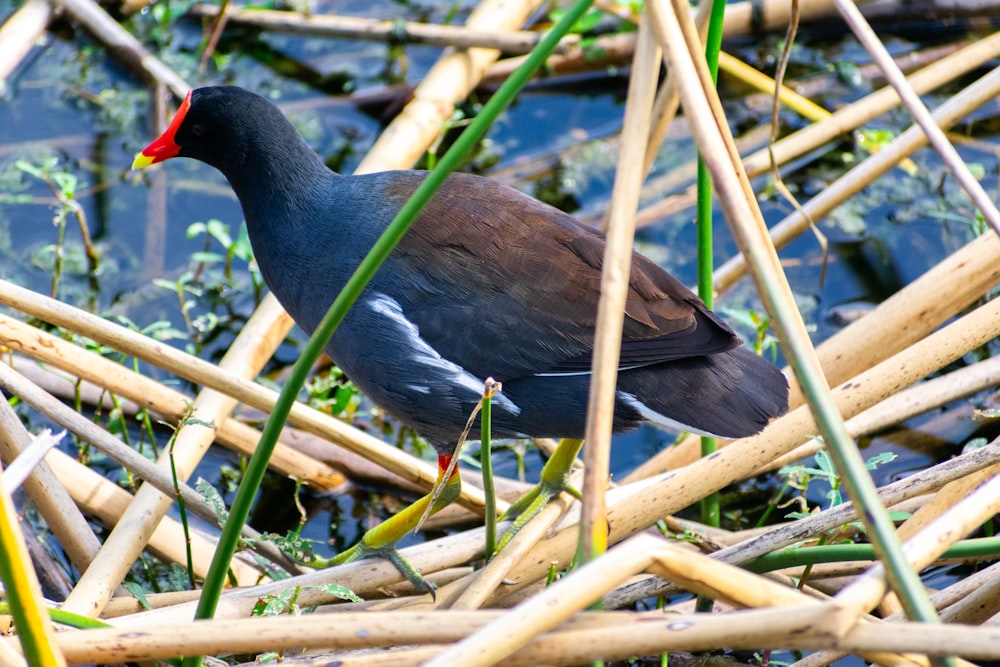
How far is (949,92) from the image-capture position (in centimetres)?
423

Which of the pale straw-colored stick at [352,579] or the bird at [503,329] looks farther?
the bird at [503,329]

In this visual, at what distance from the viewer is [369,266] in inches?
50.8

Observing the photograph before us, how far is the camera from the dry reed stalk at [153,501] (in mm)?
2119

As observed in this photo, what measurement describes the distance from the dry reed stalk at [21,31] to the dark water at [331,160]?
0.36 m

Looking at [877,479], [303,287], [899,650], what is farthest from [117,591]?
[877,479]

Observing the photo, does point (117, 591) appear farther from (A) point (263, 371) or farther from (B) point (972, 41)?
(B) point (972, 41)

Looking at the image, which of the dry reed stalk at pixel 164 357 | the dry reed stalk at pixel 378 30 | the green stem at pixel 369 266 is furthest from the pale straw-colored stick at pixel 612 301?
the dry reed stalk at pixel 378 30

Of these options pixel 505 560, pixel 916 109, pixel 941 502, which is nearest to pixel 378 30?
pixel 505 560

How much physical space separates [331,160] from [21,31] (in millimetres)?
1143

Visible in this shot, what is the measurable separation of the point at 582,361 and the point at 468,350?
0.78ft

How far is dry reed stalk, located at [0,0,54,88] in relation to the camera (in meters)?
3.64

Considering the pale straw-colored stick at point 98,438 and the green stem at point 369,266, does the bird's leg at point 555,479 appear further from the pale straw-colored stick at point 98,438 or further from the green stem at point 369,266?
the green stem at point 369,266

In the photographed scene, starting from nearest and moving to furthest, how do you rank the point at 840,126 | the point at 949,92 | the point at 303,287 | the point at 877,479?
the point at 303,287 → the point at 877,479 → the point at 840,126 → the point at 949,92

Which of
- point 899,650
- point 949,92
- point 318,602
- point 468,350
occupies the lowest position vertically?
point 899,650
